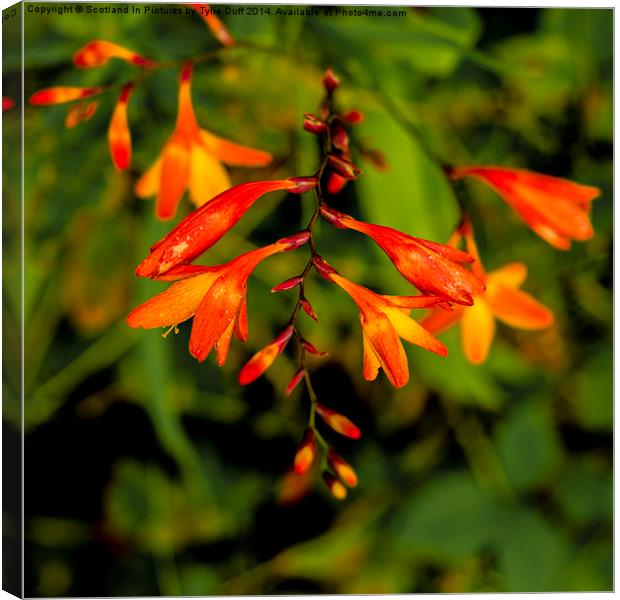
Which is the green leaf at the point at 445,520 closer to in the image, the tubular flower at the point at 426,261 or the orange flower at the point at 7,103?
the tubular flower at the point at 426,261

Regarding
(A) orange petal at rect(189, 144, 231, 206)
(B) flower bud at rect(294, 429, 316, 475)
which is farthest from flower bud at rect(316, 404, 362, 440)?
(A) orange petal at rect(189, 144, 231, 206)

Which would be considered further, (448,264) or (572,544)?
(572,544)

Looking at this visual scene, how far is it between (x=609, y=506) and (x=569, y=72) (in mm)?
460

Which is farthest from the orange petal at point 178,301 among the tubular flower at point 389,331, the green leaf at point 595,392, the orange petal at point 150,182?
the green leaf at point 595,392

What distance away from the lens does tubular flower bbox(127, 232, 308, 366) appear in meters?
0.58

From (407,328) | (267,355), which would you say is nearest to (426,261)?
(407,328)

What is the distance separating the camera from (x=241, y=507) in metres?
0.81

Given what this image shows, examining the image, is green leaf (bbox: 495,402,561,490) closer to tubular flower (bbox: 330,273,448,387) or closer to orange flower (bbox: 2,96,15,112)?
tubular flower (bbox: 330,273,448,387)

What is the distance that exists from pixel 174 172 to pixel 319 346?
0.75ft

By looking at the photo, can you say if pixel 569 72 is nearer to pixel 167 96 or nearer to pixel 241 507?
pixel 167 96

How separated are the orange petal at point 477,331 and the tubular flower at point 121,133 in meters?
0.37

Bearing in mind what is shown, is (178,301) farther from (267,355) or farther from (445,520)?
(445,520)

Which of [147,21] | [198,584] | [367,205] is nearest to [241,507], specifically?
[198,584]

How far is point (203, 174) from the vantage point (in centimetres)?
75
